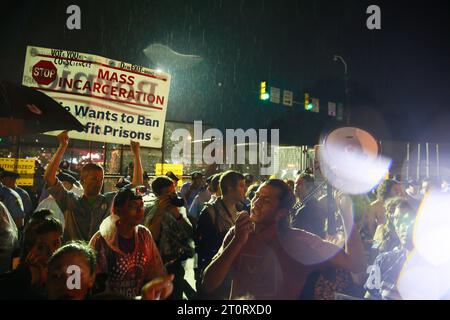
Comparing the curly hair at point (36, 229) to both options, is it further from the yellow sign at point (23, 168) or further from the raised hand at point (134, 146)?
the yellow sign at point (23, 168)

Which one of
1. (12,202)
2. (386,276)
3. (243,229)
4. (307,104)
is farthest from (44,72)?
(307,104)

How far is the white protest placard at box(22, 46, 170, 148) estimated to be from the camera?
15.7 ft

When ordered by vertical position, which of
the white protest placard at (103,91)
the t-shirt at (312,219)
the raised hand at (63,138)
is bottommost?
the t-shirt at (312,219)

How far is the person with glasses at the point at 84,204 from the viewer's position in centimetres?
Result: 399

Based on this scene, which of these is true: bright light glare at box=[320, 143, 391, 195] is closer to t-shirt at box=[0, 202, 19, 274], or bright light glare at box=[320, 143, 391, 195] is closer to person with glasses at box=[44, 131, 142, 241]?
person with glasses at box=[44, 131, 142, 241]

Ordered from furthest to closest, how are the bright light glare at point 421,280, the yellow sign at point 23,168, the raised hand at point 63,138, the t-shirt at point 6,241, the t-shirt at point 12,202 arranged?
the yellow sign at point 23,168, the t-shirt at point 12,202, the raised hand at point 63,138, the t-shirt at point 6,241, the bright light glare at point 421,280

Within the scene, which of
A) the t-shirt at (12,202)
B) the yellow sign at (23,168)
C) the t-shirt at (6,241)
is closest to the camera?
the t-shirt at (6,241)

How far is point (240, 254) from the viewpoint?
8.64 ft

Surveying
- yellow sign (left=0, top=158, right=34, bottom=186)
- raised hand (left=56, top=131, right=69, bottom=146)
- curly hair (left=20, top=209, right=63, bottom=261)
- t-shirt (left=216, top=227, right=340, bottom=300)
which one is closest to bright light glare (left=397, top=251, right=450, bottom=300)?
t-shirt (left=216, top=227, right=340, bottom=300)

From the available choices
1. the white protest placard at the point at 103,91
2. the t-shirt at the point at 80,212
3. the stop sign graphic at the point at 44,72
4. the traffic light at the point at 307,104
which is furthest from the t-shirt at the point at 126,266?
the traffic light at the point at 307,104

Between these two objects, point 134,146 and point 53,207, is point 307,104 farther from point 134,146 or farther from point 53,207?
point 53,207

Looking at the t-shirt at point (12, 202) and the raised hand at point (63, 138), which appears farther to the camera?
the t-shirt at point (12, 202)

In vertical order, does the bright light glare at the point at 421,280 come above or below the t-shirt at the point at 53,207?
below
